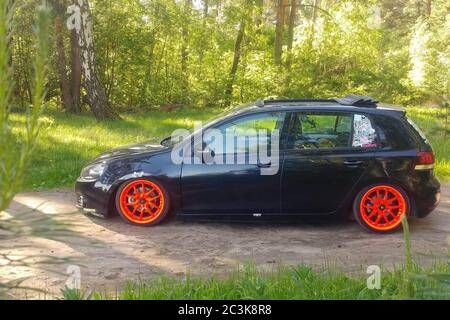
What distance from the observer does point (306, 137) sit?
6.57 metres

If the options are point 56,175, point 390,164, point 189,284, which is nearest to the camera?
point 189,284

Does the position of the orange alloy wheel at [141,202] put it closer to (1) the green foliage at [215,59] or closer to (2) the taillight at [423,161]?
(2) the taillight at [423,161]

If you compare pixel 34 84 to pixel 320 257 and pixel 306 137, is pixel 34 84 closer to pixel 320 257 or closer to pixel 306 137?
pixel 320 257

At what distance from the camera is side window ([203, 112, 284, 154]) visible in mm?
6547

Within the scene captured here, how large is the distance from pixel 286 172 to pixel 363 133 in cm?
110

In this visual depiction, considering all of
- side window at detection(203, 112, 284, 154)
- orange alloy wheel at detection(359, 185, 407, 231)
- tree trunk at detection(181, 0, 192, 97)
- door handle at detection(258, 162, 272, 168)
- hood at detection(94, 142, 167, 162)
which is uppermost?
tree trunk at detection(181, 0, 192, 97)

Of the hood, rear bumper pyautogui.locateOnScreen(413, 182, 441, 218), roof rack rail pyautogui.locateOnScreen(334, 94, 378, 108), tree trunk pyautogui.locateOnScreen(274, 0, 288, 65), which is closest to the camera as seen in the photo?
rear bumper pyautogui.locateOnScreen(413, 182, 441, 218)

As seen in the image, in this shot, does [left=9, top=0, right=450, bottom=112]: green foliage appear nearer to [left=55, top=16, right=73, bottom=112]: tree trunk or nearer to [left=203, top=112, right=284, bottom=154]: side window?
[left=55, top=16, right=73, bottom=112]: tree trunk

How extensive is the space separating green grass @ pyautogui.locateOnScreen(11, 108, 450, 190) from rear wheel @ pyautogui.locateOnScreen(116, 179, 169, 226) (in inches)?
43.7

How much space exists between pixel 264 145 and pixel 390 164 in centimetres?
156

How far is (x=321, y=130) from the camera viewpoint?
6.60 metres

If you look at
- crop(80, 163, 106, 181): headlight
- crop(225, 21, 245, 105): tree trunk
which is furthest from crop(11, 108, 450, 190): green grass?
crop(225, 21, 245, 105): tree trunk

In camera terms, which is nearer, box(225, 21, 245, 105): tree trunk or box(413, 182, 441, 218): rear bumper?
box(413, 182, 441, 218): rear bumper
